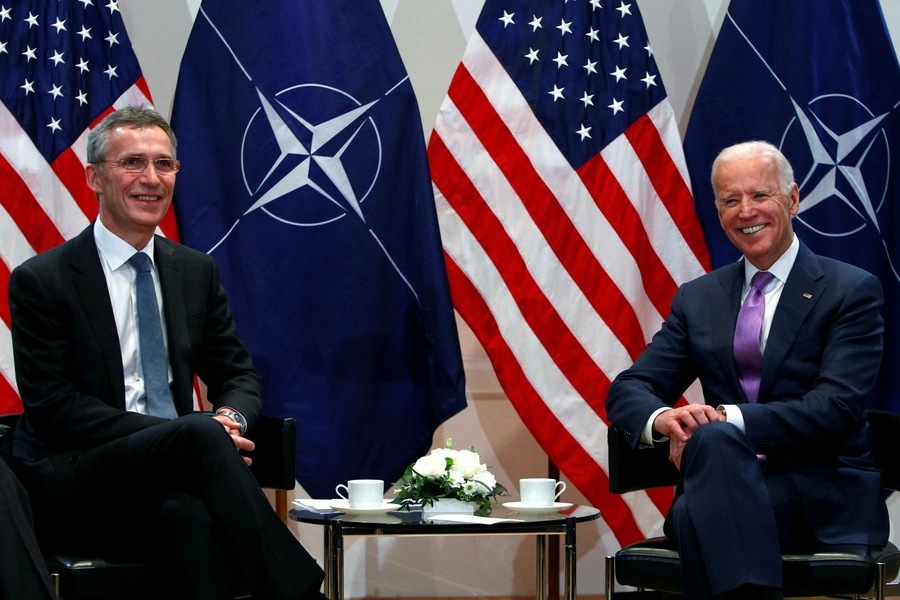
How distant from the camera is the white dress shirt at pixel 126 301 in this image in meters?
2.92

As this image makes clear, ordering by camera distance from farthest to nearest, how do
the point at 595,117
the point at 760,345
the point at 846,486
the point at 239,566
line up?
1. the point at 595,117
2. the point at 760,345
3. the point at 846,486
4. the point at 239,566

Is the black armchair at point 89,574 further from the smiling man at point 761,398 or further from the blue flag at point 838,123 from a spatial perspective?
the blue flag at point 838,123

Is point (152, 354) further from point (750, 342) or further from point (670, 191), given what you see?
point (670, 191)

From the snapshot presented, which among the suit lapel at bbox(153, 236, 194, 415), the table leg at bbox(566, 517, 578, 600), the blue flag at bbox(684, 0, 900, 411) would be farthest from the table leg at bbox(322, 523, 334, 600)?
the blue flag at bbox(684, 0, 900, 411)

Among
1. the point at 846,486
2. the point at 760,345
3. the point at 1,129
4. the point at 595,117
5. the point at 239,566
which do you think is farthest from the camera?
the point at 595,117

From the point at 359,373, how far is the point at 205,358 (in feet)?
2.62

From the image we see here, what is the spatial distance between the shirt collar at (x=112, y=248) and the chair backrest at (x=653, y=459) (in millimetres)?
1433

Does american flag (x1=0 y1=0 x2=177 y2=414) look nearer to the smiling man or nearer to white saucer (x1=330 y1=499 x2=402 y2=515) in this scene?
white saucer (x1=330 y1=499 x2=402 y2=515)

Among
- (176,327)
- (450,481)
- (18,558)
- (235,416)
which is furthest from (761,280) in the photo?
(18,558)

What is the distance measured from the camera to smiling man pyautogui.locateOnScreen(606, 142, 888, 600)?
8.07ft

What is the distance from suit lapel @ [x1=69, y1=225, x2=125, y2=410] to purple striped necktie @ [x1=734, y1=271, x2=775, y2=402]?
5.60 feet

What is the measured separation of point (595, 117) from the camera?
3.90 metres

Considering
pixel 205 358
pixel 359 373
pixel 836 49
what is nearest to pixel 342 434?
pixel 359 373

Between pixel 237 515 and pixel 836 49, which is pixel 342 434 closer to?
pixel 237 515
